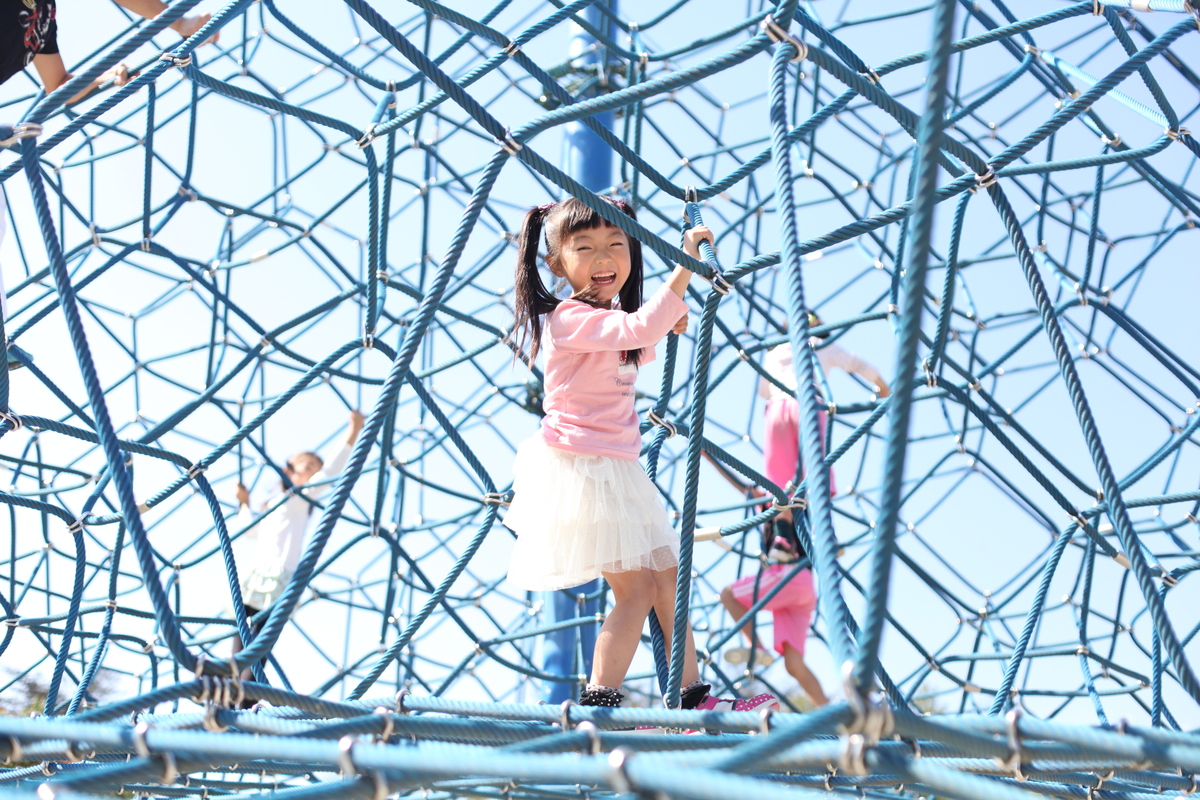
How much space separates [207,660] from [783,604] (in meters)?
3.00

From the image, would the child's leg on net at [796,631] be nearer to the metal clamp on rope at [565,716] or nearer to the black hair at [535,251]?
the black hair at [535,251]

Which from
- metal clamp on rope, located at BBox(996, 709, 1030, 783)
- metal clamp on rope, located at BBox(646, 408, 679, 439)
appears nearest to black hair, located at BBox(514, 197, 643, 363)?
metal clamp on rope, located at BBox(646, 408, 679, 439)

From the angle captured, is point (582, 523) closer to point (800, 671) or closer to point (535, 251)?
point (535, 251)

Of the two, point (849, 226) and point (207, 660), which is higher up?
point (849, 226)

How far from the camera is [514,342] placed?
2.19 metres

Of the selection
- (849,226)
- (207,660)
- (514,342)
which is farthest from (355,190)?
(207,660)

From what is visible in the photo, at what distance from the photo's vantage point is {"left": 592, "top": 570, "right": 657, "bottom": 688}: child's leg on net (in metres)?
1.93

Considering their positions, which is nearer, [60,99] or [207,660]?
[207,660]

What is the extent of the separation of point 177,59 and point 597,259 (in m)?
0.85

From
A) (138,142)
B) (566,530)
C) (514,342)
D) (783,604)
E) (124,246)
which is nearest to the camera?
(566,530)

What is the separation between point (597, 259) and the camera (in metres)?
2.10

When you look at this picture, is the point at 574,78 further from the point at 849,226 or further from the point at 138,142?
the point at 849,226

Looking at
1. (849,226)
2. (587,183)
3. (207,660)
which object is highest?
(587,183)

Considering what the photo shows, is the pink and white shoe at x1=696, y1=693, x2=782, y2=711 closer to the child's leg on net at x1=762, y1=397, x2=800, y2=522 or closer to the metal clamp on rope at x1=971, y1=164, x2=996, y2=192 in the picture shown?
the metal clamp on rope at x1=971, y1=164, x2=996, y2=192
